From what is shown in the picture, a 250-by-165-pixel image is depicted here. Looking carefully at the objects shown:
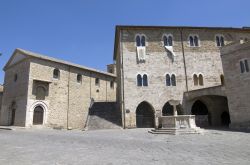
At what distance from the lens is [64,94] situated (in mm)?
23188

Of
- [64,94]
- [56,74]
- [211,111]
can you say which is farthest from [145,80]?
[56,74]

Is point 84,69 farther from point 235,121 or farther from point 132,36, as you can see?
point 235,121

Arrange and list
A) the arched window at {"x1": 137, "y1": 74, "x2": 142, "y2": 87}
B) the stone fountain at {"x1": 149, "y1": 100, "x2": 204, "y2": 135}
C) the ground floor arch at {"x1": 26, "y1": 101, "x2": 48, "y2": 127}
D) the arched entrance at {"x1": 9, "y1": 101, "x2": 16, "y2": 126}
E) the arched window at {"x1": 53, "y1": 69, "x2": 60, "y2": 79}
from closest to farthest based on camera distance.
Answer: the stone fountain at {"x1": 149, "y1": 100, "x2": 204, "y2": 135}
the ground floor arch at {"x1": 26, "y1": 101, "x2": 48, "y2": 127}
the arched window at {"x1": 137, "y1": 74, "x2": 142, "y2": 87}
the arched entrance at {"x1": 9, "y1": 101, "x2": 16, "y2": 126}
the arched window at {"x1": 53, "y1": 69, "x2": 60, "y2": 79}

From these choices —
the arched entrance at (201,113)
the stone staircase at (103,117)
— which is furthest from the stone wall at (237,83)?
the stone staircase at (103,117)

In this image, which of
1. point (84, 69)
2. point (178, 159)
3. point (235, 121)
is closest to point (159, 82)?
point (235, 121)

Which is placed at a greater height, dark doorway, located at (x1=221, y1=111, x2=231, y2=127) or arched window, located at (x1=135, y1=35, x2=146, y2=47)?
arched window, located at (x1=135, y1=35, x2=146, y2=47)

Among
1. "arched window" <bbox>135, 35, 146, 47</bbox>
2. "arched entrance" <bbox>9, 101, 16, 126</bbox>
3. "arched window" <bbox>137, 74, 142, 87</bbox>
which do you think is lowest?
"arched entrance" <bbox>9, 101, 16, 126</bbox>

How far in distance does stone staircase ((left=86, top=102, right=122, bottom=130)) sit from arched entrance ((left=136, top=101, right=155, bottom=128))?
216cm

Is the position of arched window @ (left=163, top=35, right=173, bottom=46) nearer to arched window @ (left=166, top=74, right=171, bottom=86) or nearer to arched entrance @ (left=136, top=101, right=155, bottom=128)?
arched window @ (left=166, top=74, right=171, bottom=86)

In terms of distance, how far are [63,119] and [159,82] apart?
11804 mm

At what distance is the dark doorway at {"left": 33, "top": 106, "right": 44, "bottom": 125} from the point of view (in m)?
20.4

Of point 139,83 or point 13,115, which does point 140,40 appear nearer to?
point 139,83

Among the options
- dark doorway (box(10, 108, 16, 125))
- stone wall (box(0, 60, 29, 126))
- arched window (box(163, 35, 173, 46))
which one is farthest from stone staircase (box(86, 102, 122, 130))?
arched window (box(163, 35, 173, 46))

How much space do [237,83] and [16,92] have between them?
22619 mm
